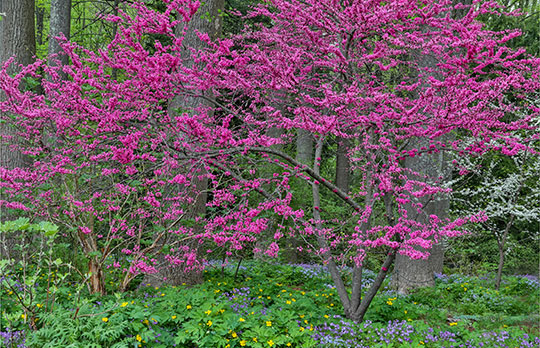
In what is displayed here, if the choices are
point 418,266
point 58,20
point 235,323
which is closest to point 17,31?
point 58,20

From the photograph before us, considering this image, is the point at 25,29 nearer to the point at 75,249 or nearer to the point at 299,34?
the point at 75,249

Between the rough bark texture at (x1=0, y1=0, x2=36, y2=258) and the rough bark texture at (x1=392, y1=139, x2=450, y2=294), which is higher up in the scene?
the rough bark texture at (x1=0, y1=0, x2=36, y2=258)

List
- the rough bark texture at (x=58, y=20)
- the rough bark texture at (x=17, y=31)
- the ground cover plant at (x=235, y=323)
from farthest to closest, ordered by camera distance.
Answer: the rough bark texture at (x=58, y=20) < the rough bark texture at (x=17, y=31) < the ground cover plant at (x=235, y=323)

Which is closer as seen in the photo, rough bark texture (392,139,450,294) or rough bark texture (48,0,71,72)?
rough bark texture (392,139,450,294)

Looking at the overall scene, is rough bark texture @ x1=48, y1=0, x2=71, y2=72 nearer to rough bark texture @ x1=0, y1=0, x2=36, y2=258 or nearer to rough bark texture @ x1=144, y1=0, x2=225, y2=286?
rough bark texture @ x1=0, y1=0, x2=36, y2=258

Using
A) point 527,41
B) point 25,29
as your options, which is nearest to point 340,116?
point 25,29

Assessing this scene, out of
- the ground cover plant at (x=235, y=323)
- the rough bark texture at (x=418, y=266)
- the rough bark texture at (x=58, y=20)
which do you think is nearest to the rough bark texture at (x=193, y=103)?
the ground cover plant at (x=235, y=323)

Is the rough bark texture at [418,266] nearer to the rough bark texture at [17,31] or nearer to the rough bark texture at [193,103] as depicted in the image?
the rough bark texture at [193,103]

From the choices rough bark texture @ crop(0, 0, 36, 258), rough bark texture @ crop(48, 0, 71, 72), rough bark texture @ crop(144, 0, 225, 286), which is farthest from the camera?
rough bark texture @ crop(48, 0, 71, 72)

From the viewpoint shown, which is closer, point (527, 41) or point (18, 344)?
point (18, 344)

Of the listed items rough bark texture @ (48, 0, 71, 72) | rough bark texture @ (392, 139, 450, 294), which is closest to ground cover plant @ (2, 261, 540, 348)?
rough bark texture @ (392, 139, 450, 294)

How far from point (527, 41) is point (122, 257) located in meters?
10.8

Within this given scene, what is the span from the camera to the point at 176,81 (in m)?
3.78

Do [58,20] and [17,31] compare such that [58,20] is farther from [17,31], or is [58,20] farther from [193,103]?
[193,103]
